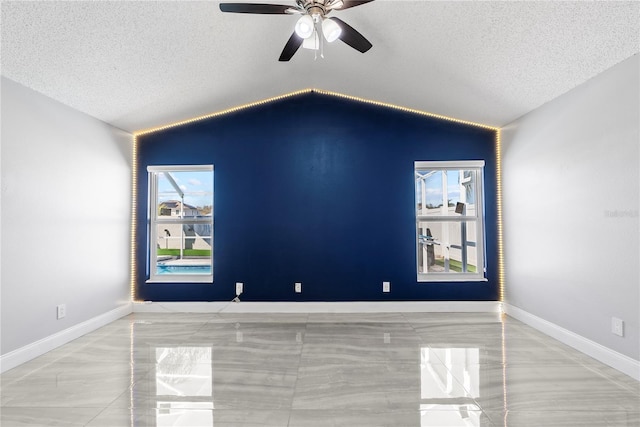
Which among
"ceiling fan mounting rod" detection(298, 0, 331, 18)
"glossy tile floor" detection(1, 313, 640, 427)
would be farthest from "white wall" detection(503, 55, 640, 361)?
"ceiling fan mounting rod" detection(298, 0, 331, 18)

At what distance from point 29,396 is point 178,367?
3.09 ft

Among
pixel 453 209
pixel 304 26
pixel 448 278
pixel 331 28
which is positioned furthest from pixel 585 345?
pixel 304 26

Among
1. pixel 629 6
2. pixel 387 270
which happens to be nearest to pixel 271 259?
pixel 387 270

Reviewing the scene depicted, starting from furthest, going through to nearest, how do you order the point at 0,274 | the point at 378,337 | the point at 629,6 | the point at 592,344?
the point at 378,337 < the point at 592,344 < the point at 0,274 < the point at 629,6

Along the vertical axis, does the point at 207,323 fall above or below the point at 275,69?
below

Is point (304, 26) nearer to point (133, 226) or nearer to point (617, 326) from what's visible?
point (617, 326)

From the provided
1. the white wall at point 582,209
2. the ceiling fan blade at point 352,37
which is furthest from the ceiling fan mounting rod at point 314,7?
the white wall at point 582,209

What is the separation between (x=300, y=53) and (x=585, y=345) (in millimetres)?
3904

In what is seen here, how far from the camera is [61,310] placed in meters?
3.32

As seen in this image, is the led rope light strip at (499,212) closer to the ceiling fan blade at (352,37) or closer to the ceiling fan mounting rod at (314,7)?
the ceiling fan blade at (352,37)

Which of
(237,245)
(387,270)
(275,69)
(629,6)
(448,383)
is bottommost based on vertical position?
(448,383)

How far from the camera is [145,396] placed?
2.30 metres

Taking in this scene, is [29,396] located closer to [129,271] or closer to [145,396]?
[145,396]

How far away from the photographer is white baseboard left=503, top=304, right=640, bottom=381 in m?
2.58
